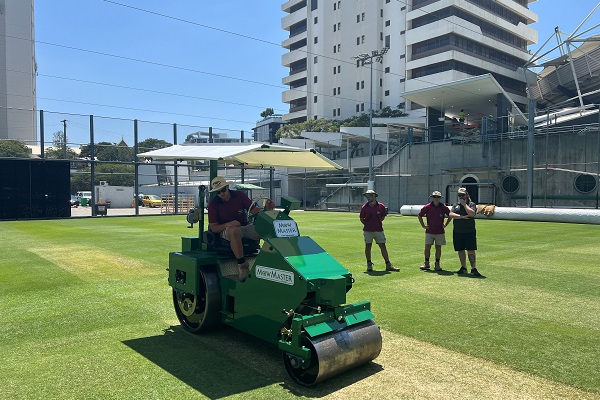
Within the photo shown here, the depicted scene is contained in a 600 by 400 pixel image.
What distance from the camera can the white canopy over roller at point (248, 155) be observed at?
567cm

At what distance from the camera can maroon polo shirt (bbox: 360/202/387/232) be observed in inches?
415

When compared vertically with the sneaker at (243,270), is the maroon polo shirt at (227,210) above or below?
above

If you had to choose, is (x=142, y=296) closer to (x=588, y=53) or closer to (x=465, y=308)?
(x=465, y=308)

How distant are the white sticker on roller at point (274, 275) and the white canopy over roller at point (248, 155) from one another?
1.43m

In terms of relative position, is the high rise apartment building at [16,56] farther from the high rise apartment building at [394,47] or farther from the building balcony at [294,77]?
the high rise apartment building at [394,47]

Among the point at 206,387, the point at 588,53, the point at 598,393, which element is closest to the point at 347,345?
the point at 206,387

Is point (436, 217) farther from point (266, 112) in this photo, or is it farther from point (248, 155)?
point (266, 112)

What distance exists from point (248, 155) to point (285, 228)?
6.02 feet

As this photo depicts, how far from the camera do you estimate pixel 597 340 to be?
18.2 ft

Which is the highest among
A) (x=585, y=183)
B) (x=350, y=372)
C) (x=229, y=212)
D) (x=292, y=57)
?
(x=292, y=57)

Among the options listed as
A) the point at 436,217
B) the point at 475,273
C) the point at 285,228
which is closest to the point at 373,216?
the point at 436,217

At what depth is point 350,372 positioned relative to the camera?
4.66 m

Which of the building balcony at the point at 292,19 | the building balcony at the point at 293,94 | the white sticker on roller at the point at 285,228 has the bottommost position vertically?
the white sticker on roller at the point at 285,228

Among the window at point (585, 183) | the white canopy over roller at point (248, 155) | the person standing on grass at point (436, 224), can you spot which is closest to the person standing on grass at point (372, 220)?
the person standing on grass at point (436, 224)
